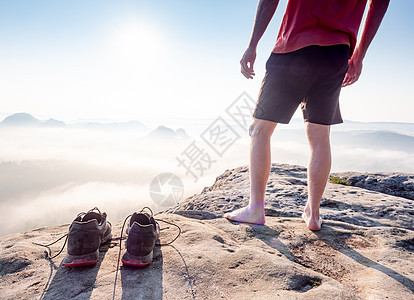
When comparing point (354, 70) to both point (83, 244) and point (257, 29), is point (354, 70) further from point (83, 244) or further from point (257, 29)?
point (83, 244)

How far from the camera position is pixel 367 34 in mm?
2881

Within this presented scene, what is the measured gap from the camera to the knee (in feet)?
9.57

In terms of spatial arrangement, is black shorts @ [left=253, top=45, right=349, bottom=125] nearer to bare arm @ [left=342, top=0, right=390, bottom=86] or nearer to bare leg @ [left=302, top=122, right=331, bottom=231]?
bare leg @ [left=302, top=122, right=331, bottom=231]

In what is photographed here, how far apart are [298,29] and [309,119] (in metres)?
1.04

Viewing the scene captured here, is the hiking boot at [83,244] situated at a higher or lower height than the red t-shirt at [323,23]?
lower

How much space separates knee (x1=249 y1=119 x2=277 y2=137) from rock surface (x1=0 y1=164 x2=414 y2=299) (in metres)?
1.23

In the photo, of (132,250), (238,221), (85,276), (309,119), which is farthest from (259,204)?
(85,276)

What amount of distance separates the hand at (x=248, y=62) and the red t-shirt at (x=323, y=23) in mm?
365

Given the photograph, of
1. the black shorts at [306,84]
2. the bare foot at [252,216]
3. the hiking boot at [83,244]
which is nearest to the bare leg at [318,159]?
the black shorts at [306,84]

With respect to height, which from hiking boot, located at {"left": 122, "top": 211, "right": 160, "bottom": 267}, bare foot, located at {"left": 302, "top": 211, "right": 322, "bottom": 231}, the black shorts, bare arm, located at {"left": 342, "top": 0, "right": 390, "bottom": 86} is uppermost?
bare arm, located at {"left": 342, "top": 0, "right": 390, "bottom": 86}

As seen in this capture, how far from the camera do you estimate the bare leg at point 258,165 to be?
296cm

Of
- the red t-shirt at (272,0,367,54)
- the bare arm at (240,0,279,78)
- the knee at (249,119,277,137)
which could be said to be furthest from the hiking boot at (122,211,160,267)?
the red t-shirt at (272,0,367,54)

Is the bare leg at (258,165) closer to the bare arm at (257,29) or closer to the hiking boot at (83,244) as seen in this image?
the bare arm at (257,29)

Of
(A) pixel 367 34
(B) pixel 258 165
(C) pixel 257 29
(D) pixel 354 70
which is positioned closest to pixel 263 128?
(B) pixel 258 165
